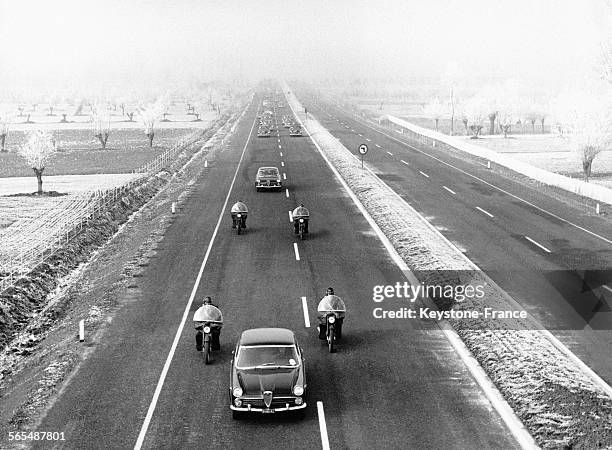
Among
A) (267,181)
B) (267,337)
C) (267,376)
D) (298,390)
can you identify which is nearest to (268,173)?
(267,181)

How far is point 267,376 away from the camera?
14383 mm

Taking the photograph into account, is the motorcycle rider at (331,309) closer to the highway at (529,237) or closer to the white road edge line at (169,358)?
the white road edge line at (169,358)

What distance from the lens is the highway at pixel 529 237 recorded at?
20375 mm

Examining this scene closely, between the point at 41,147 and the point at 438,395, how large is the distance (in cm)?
4237

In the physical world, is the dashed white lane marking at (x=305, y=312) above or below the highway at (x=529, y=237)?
below

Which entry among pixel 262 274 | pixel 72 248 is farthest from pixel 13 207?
pixel 262 274

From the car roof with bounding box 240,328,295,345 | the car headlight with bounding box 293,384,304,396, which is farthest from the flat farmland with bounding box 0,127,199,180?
the car headlight with bounding box 293,384,304,396

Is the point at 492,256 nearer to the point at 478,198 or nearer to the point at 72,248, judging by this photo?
the point at 478,198

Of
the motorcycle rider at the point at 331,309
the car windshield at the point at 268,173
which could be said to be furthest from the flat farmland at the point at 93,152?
the motorcycle rider at the point at 331,309

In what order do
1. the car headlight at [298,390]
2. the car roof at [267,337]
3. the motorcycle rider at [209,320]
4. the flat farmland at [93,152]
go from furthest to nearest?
the flat farmland at [93,152] < the motorcycle rider at [209,320] < the car roof at [267,337] < the car headlight at [298,390]

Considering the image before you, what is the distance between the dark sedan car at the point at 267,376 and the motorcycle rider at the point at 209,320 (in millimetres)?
1728

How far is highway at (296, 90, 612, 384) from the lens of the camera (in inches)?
802

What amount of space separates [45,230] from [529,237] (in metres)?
22.8

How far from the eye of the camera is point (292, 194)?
141 feet
